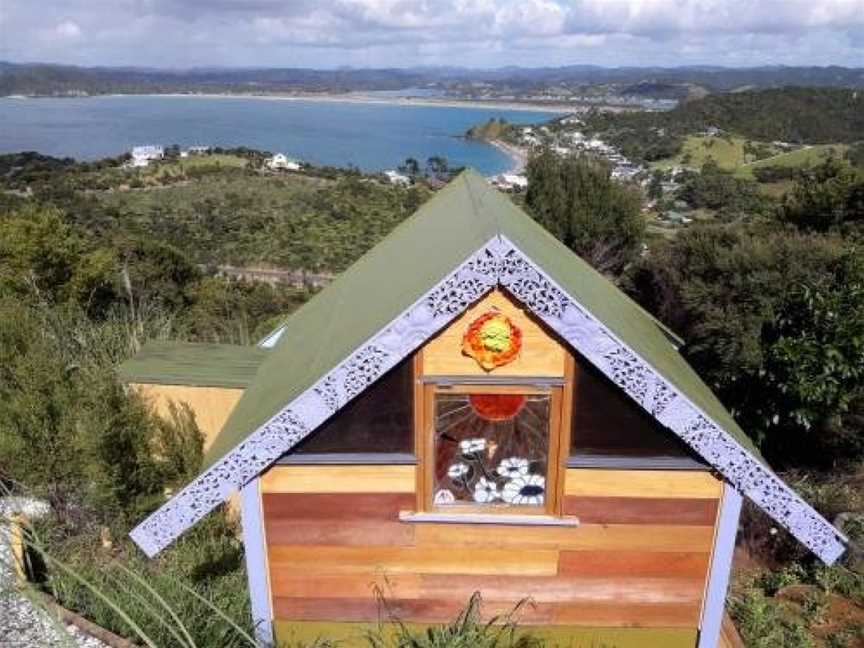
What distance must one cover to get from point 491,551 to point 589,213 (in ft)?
76.0

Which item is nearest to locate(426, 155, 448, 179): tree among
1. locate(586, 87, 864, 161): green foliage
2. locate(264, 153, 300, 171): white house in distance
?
locate(264, 153, 300, 171): white house in distance

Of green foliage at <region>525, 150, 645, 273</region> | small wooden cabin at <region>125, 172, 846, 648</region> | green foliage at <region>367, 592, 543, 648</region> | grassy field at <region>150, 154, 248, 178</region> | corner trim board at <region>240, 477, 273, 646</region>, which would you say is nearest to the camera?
small wooden cabin at <region>125, 172, 846, 648</region>

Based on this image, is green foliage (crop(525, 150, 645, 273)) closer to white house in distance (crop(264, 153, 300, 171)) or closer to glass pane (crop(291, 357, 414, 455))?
glass pane (crop(291, 357, 414, 455))

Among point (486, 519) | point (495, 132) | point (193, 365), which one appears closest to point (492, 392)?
point (486, 519)

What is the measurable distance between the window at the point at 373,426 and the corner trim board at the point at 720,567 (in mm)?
1833

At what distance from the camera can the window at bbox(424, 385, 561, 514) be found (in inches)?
154

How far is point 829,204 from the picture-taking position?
1978cm

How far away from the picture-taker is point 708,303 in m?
13.6

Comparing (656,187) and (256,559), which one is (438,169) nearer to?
(656,187)

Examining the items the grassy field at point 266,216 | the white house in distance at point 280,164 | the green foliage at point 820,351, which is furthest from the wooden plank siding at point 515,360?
the white house in distance at point 280,164

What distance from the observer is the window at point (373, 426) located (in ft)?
12.7

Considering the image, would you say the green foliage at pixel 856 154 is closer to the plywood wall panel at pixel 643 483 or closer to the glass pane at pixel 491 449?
the plywood wall panel at pixel 643 483

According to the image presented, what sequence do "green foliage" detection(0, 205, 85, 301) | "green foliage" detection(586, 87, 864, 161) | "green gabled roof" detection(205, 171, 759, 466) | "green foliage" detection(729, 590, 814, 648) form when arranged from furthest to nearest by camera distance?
"green foliage" detection(586, 87, 864, 161)
"green foliage" detection(0, 205, 85, 301)
"green foliage" detection(729, 590, 814, 648)
"green gabled roof" detection(205, 171, 759, 466)

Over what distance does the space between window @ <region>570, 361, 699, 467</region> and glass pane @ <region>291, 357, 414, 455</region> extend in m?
0.93
